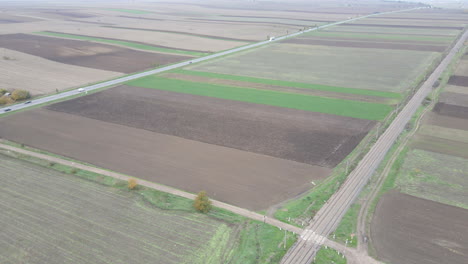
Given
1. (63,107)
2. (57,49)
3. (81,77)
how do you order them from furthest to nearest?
(57,49) → (81,77) → (63,107)

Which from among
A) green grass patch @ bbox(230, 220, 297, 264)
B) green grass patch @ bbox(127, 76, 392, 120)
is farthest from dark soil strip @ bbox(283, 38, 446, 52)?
green grass patch @ bbox(230, 220, 297, 264)

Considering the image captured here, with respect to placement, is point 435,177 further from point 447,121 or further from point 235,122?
point 235,122

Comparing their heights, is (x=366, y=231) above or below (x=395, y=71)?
below

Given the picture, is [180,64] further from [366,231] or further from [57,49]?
[366,231]

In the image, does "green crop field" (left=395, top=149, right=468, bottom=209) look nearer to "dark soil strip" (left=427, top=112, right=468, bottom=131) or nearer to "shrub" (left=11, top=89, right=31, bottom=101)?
"dark soil strip" (left=427, top=112, right=468, bottom=131)

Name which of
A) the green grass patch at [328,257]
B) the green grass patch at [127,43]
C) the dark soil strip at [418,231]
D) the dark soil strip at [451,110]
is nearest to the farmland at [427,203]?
the dark soil strip at [418,231]

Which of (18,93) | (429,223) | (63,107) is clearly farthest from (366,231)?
(18,93)

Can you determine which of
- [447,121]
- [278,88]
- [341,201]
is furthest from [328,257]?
[278,88]
